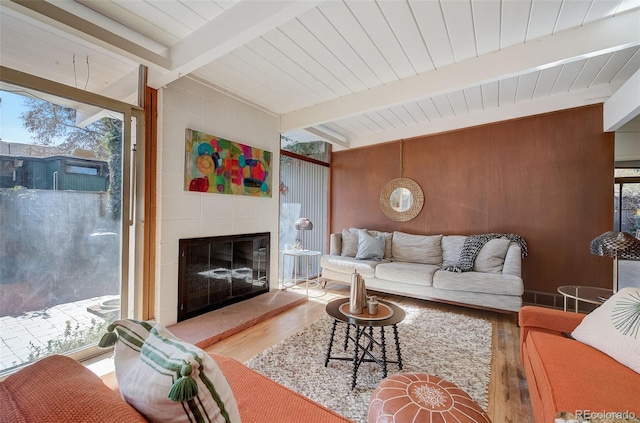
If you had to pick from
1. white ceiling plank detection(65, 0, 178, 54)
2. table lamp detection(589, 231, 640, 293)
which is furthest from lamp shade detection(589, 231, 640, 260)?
white ceiling plank detection(65, 0, 178, 54)

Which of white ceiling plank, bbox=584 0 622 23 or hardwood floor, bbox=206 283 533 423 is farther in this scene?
white ceiling plank, bbox=584 0 622 23

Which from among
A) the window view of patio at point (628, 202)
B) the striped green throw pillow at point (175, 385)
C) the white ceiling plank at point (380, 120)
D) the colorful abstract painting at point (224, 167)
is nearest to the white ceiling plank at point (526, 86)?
the white ceiling plank at point (380, 120)

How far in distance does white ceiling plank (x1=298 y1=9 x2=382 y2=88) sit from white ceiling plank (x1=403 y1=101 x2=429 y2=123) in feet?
2.91

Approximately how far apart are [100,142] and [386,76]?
2.72 metres

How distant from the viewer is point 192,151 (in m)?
2.93

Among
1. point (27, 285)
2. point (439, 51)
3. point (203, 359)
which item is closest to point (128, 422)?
point (203, 359)

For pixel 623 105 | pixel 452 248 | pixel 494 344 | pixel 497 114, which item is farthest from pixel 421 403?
pixel 497 114

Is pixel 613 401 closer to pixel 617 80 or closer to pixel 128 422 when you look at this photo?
pixel 128 422

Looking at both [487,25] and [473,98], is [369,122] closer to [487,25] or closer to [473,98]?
[473,98]

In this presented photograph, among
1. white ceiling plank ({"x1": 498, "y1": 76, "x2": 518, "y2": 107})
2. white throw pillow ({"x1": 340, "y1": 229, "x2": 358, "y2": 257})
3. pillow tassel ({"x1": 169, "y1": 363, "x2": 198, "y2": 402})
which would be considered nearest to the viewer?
pillow tassel ({"x1": 169, "y1": 363, "x2": 198, "y2": 402})

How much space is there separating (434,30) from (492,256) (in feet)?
8.75

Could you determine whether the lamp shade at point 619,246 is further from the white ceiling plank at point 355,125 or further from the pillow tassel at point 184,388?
the white ceiling plank at point 355,125

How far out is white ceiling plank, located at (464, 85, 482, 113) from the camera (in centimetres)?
332

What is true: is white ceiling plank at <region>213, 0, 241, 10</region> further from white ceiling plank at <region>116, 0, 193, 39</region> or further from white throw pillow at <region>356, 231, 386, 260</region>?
white throw pillow at <region>356, 231, 386, 260</region>
